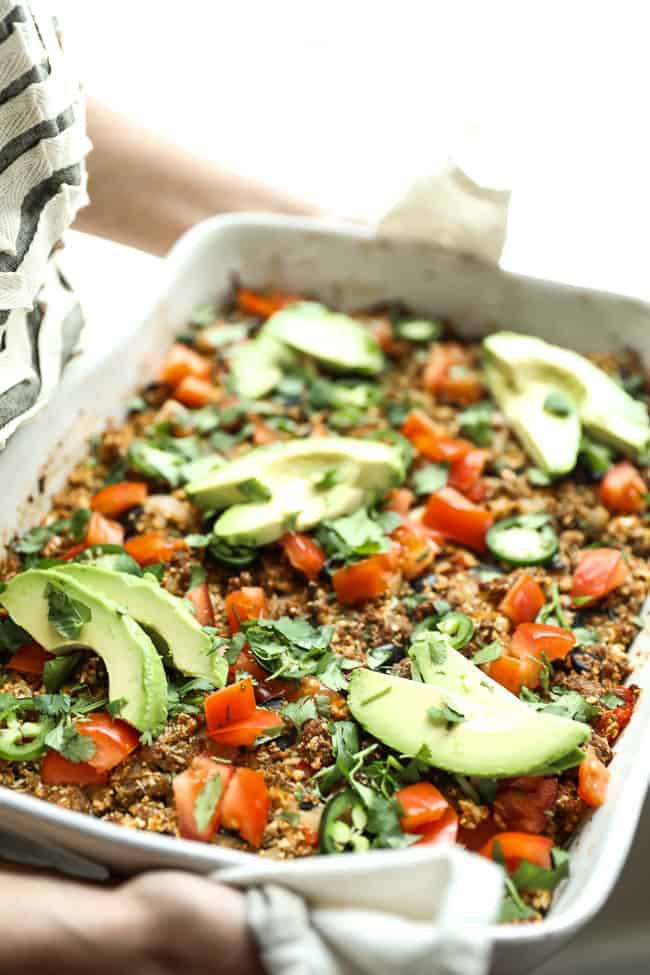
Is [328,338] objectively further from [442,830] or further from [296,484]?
[442,830]

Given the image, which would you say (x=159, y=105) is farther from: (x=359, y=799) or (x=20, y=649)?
(x=359, y=799)

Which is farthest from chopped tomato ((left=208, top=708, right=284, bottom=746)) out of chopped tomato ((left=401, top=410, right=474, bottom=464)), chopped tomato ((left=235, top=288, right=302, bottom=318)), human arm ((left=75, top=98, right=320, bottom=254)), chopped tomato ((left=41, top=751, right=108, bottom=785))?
human arm ((left=75, top=98, right=320, bottom=254))

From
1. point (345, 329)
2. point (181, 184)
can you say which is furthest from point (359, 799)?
point (181, 184)

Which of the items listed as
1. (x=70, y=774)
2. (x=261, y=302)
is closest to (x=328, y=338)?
(x=261, y=302)

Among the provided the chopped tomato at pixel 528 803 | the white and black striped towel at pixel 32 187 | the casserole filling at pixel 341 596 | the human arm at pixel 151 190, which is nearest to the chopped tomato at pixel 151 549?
the casserole filling at pixel 341 596

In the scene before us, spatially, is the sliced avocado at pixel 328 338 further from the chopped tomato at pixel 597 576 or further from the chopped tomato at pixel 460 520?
the chopped tomato at pixel 597 576

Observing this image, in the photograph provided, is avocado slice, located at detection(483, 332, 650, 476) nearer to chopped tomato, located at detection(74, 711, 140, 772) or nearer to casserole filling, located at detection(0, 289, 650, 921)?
casserole filling, located at detection(0, 289, 650, 921)
